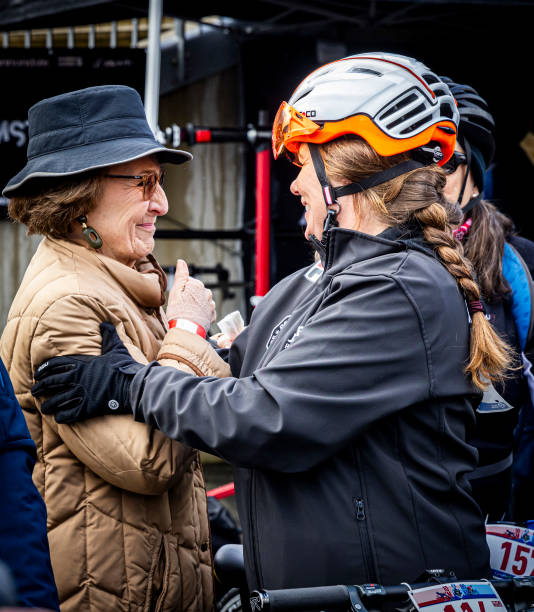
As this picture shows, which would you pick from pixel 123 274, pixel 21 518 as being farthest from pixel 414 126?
pixel 21 518

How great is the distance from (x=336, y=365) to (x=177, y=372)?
426 mm

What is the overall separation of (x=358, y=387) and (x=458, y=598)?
498 millimetres

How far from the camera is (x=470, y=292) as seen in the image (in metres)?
1.90

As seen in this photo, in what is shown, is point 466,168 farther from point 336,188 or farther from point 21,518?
point 21,518

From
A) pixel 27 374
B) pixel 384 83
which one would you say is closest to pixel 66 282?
pixel 27 374

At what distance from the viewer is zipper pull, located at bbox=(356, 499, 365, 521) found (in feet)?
5.81

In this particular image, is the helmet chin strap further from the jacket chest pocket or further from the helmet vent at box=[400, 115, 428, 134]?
the jacket chest pocket

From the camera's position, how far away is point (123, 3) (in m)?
5.52

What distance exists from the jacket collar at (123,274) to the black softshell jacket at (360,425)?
0.49m

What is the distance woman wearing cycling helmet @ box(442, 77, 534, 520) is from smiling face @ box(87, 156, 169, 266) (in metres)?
1.17

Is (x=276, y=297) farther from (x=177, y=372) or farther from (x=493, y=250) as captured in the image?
(x=493, y=250)

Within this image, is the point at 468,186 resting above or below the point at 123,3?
below

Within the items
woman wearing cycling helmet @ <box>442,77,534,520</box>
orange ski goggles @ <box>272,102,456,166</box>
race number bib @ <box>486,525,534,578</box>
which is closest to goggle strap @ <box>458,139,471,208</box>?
woman wearing cycling helmet @ <box>442,77,534,520</box>

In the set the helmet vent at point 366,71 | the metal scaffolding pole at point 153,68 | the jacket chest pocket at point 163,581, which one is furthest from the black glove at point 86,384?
the metal scaffolding pole at point 153,68
